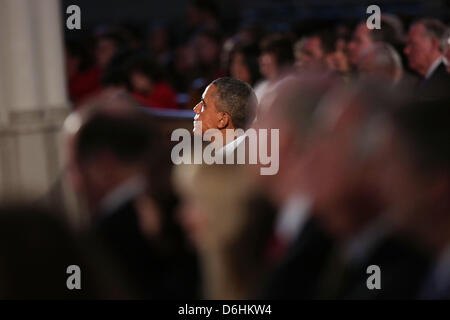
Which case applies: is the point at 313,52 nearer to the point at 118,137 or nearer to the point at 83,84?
the point at 83,84

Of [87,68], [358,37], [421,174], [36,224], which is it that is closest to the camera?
[36,224]

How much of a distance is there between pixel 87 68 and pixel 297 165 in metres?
4.01

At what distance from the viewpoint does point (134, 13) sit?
36.7 feet

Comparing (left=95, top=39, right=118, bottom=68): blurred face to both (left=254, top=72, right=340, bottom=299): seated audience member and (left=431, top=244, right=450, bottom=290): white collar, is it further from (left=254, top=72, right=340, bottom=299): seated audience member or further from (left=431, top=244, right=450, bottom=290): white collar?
(left=431, top=244, right=450, bottom=290): white collar

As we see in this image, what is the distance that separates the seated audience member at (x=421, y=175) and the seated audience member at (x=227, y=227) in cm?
37

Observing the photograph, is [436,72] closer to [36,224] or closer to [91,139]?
[91,139]

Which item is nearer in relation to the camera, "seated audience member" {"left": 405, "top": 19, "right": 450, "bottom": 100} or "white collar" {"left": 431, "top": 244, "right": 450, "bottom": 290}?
"white collar" {"left": 431, "top": 244, "right": 450, "bottom": 290}

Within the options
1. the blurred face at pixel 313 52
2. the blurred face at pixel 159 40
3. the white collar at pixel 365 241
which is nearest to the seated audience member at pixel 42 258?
the white collar at pixel 365 241

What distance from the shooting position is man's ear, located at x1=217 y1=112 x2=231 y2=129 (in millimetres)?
3104

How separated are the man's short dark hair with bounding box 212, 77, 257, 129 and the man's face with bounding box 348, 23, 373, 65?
197 cm

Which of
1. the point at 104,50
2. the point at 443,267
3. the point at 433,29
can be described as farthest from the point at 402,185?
the point at 104,50

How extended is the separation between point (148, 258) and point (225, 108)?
133 centimetres

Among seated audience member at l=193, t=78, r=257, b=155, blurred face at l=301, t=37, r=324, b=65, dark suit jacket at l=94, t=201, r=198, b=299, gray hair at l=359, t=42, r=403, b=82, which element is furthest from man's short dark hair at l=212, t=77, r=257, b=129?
blurred face at l=301, t=37, r=324, b=65

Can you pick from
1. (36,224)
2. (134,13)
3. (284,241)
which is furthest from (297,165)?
(134,13)
